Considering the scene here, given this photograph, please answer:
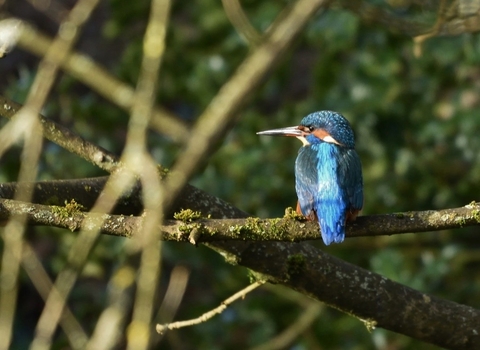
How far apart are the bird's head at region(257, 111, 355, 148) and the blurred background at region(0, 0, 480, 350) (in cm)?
102

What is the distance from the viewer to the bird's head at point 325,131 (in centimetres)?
429

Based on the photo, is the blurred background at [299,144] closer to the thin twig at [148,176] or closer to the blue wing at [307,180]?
the blue wing at [307,180]

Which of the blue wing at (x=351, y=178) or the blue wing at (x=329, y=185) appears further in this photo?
the blue wing at (x=351, y=178)

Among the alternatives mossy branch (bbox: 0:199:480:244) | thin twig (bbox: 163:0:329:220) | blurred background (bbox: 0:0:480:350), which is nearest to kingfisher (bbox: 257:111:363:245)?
mossy branch (bbox: 0:199:480:244)

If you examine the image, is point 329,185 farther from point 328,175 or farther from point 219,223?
point 219,223

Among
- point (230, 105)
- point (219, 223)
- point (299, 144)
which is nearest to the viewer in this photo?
point (230, 105)

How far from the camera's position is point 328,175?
3854 mm

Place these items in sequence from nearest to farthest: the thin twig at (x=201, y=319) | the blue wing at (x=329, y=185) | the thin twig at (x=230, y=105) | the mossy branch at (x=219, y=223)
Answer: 1. the thin twig at (x=230, y=105)
2. the mossy branch at (x=219, y=223)
3. the thin twig at (x=201, y=319)
4. the blue wing at (x=329, y=185)

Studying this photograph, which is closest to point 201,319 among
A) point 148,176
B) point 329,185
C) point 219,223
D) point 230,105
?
→ point 219,223

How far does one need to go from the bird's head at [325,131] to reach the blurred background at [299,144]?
3.36 ft

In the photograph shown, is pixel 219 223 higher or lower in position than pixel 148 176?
higher

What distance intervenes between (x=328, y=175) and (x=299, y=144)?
6.42 ft

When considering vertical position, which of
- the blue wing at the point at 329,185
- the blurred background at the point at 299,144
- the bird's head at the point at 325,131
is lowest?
the blue wing at the point at 329,185

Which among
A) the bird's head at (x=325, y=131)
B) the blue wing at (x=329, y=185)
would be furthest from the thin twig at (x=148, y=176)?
the bird's head at (x=325, y=131)
